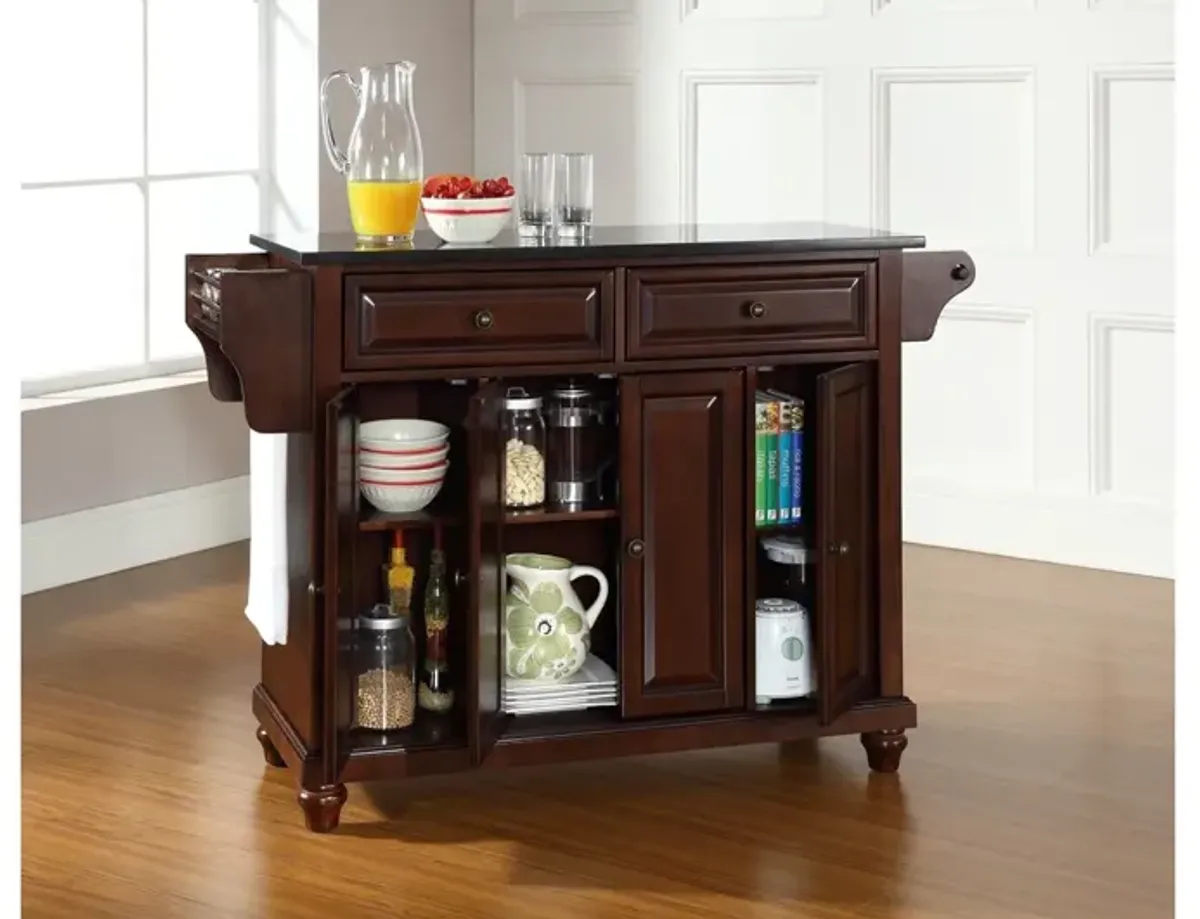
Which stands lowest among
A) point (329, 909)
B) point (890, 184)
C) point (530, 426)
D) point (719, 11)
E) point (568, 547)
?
point (329, 909)

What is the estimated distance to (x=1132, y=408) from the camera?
15.4 feet

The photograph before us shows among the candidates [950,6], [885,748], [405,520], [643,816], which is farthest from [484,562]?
[950,6]

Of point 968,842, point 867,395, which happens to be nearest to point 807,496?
point 867,395

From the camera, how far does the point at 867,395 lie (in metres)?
3.10

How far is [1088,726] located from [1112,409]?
148cm

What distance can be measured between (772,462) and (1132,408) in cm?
194

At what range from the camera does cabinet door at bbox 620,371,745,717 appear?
2.96 metres

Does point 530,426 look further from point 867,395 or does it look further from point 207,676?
point 207,676

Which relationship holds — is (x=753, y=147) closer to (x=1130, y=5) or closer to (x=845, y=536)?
(x=1130, y=5)

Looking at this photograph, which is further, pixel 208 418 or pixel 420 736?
pixel 208 418

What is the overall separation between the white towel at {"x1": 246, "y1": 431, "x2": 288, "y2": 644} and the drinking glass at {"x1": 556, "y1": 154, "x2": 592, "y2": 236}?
1.86 ft

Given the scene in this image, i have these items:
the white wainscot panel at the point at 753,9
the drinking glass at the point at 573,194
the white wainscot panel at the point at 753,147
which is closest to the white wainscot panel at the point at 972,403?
the white wainscot panel at the point at 753,147

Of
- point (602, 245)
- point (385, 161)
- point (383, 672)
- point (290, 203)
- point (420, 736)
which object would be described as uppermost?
point (290, 203)

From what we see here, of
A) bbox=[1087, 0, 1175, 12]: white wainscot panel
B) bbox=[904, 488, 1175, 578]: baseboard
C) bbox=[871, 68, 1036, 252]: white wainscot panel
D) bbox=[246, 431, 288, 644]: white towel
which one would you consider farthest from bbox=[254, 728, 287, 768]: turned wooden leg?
bbox=[1087, 0, 1175, 12]: white wainscot panel
